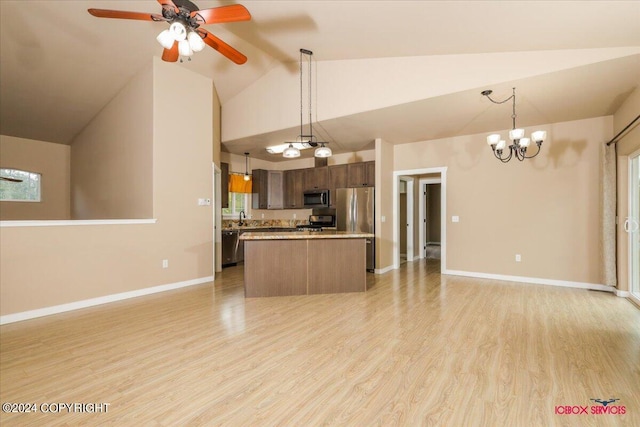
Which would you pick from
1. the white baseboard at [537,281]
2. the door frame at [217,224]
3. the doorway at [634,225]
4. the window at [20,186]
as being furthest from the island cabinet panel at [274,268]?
the window at [20,186]

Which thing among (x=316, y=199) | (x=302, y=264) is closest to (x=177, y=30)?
(x=302, y=264)

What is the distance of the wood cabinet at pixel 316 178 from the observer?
7.19 m

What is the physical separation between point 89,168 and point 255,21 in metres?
4.94

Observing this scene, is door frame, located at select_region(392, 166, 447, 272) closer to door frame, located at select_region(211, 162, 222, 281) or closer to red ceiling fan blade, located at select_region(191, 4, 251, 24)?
door frame, located at select_region(211, 162, 222, 281)

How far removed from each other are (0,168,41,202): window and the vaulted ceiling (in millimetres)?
1132

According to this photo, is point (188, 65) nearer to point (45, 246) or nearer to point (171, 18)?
point (171, 18)

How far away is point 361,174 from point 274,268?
10.4 feet

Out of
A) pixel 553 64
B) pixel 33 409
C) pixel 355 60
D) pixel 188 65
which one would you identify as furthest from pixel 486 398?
pixel 188 65

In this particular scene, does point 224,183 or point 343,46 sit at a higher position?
point 343,46

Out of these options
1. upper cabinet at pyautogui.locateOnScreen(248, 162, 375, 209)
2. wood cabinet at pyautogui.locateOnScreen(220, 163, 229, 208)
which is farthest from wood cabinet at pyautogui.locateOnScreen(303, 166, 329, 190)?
wood cabinet at pyautogui.locateOnScreen(220, 163, 229, 208)

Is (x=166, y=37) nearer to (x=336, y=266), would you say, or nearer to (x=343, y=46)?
(x=343, y=46)

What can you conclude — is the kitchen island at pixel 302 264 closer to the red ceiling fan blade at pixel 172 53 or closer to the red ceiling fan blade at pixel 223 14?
the red ceiling fan blade at pixel 172 53

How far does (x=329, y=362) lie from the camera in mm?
2426

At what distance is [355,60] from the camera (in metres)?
4.38
